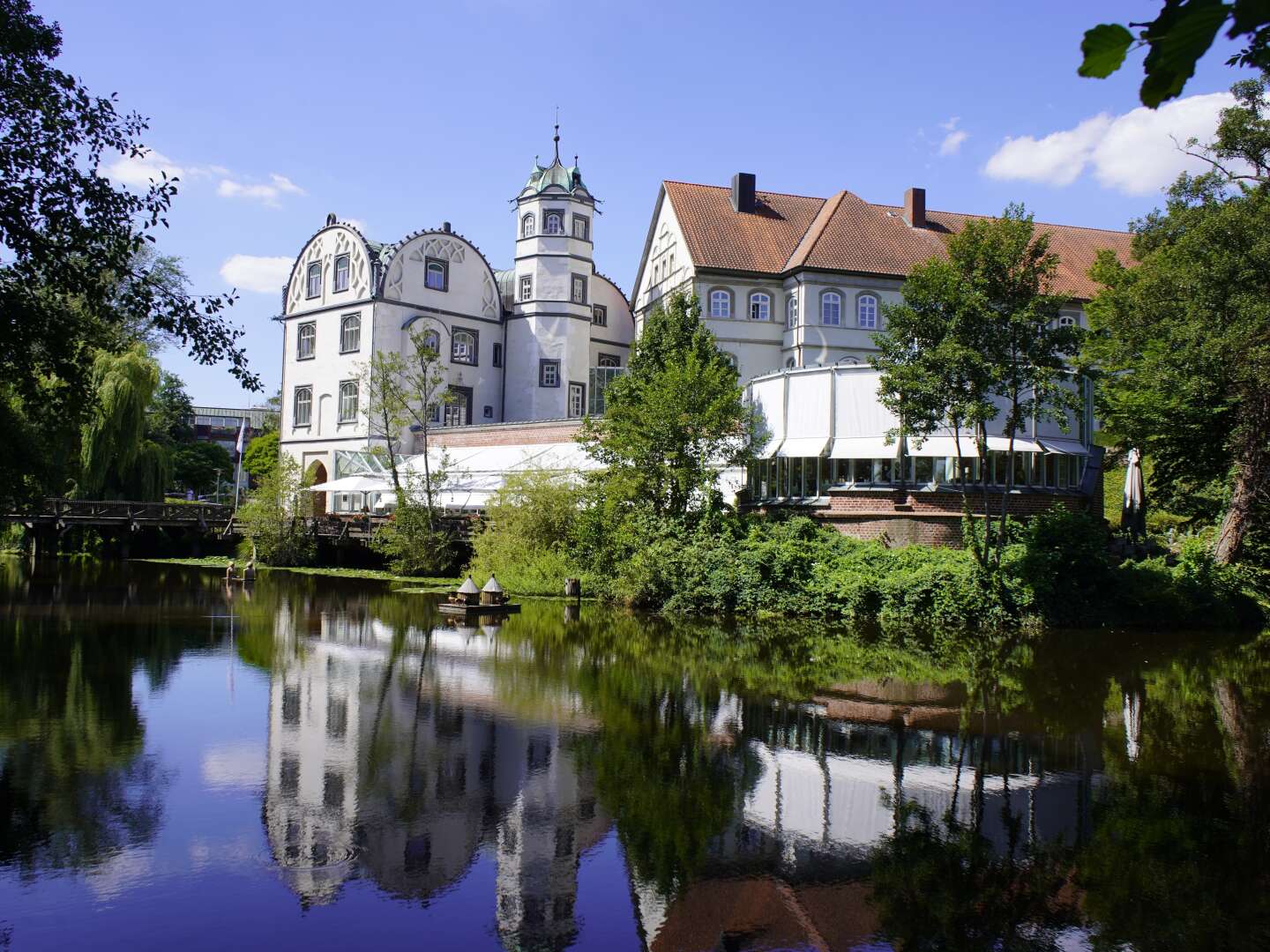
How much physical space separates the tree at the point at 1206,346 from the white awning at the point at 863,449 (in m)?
6.05

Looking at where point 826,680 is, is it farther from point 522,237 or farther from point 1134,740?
point 522,237

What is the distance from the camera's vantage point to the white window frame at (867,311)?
42406mm

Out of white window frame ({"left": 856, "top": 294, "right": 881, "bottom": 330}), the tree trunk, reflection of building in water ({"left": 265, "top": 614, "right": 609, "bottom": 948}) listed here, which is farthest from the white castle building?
reflection of building in water ({"left": 265, "top": 614, "right": 609, "bottom": 948})

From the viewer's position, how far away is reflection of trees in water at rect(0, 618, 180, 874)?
8.27m

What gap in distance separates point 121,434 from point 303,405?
10.1 metres

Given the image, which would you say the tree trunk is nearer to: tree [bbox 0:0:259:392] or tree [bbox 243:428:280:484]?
tree [bbox 0:0:259:392]

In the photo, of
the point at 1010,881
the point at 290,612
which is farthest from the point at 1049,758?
the point at 290,612

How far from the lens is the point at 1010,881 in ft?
25.3

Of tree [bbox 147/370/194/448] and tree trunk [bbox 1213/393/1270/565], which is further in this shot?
tree [bbox 147/370/194/448]

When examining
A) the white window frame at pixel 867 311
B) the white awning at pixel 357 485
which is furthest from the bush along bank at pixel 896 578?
the white awning at pixel 357 485

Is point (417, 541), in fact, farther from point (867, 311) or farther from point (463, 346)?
point (867, 311)

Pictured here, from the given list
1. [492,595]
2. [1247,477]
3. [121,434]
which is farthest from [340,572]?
[1247,477]

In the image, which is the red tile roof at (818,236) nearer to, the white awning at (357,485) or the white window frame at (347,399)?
the white awning at (357,485)

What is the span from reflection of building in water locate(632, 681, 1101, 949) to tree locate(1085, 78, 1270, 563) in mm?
14975
